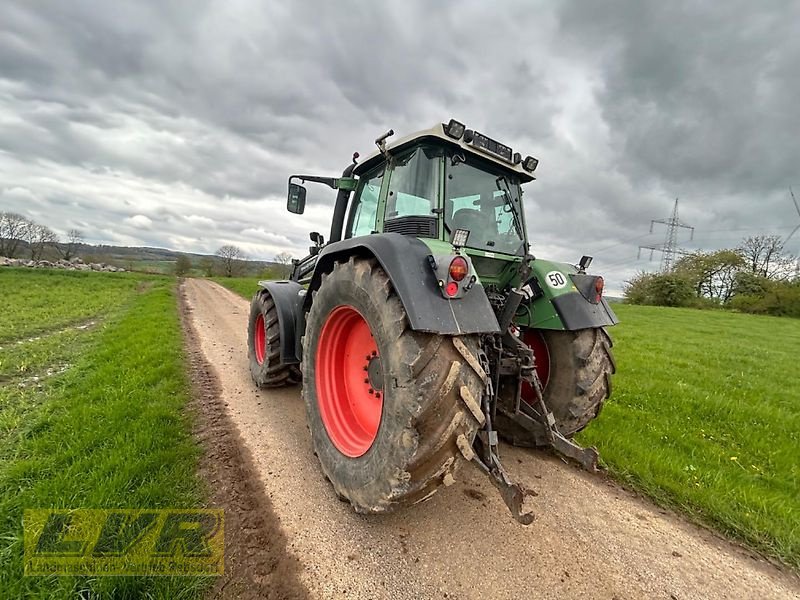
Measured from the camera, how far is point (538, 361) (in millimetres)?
3141

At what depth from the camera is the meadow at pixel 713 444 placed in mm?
2455

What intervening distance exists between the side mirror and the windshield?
2053 mm

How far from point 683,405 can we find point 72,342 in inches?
369

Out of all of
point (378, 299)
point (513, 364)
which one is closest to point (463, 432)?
point (378, 299)

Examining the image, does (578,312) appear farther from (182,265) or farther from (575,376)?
(182,265)

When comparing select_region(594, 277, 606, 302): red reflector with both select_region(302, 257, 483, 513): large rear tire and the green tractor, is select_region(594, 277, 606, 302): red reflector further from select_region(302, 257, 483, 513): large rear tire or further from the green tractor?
select_region(302, 257, 483, 513): large rear tire

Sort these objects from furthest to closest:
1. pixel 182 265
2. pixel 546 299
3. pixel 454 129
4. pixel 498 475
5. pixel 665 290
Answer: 1. pixel 182 265
2. pixel 665 290
3. pixel 546 299
4. pixel 454 129
5. pixel 498 475

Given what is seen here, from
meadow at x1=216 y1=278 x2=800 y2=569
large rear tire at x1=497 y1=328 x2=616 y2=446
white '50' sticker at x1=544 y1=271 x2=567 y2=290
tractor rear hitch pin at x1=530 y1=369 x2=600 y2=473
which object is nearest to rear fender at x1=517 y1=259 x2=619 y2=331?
white '50' sticker at x1=544 y1=271 x2=567 y2=290

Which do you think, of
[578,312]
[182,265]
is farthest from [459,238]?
[182,265]

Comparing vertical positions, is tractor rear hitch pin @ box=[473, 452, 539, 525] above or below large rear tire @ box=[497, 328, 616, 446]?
below

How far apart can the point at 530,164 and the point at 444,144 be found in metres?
0.90

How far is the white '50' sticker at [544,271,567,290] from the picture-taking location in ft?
9.69

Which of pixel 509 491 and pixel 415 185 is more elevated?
pixel 415 185

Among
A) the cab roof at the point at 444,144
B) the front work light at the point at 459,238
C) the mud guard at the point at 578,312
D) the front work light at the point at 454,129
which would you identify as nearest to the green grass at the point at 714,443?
the mud guard at the point at 578,312
